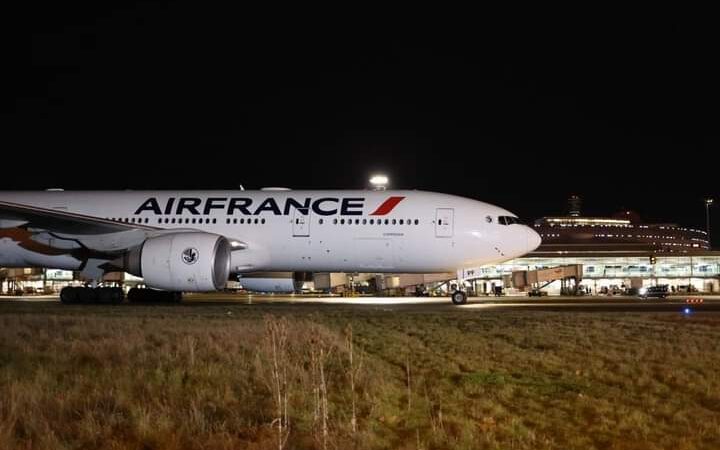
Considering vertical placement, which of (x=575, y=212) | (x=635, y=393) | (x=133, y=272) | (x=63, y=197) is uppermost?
(x=575, y=212)

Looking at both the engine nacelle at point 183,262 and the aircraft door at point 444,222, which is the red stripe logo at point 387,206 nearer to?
the aircraft door at point 444,222

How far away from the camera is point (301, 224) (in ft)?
86.6

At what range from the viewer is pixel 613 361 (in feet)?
42.1

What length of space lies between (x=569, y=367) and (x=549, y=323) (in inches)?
258

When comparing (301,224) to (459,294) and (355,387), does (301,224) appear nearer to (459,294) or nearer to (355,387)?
(459,294)

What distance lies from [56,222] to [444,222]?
12.9 m

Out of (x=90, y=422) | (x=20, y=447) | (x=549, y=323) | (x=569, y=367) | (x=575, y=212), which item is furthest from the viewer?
(x=575, y=212)

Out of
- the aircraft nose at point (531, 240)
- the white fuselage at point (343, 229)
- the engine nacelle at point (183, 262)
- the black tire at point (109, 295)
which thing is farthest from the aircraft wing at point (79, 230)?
the aircraft nose at point (531, 240)

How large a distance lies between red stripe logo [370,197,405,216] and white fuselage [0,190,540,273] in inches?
1.3

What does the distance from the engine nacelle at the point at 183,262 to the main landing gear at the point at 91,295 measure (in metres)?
2.32

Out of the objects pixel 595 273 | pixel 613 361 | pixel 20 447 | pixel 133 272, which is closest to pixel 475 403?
pixel 613 361

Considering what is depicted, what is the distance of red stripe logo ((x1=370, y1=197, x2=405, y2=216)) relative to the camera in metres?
26.3

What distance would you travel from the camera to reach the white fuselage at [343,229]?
26125 mm

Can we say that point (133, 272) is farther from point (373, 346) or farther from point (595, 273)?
point (595, 273)
